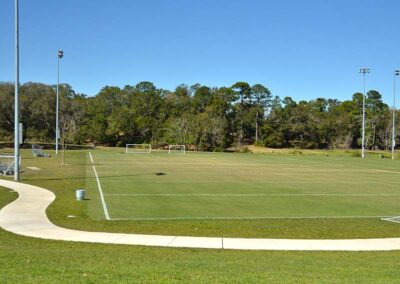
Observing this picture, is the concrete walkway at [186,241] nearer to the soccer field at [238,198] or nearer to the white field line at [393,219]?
the soccer field at [238,198]

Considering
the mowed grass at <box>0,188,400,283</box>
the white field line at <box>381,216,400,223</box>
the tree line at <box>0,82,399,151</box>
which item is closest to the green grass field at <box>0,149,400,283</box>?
the mowed grass at <box>0,188,400,283</box>

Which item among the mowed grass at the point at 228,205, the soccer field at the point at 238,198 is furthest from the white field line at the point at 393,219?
the soccer field at the point at 238,198

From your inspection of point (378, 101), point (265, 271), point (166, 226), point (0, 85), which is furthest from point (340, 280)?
point (378, 101)

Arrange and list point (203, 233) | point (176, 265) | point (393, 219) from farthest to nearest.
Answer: point (393, 219), point (203, 233), point (176, 265)

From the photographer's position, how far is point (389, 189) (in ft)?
81.0

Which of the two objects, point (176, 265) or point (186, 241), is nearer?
point (176, 265)

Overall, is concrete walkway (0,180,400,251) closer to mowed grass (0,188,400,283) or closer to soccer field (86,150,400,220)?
mowed grass (0,188,400,283)

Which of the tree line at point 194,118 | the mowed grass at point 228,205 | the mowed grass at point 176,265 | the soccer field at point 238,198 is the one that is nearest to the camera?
the mowed grass at point 176,265

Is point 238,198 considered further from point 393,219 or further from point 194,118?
point 194,118

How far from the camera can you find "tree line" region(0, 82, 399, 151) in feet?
303

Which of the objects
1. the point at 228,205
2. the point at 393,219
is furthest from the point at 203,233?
the point at 393,219

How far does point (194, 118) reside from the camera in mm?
98250

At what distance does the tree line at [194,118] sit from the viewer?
9225cm

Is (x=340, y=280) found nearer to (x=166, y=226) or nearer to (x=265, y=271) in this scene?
(x=265, y=271)
